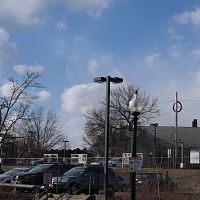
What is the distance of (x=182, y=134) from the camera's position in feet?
359

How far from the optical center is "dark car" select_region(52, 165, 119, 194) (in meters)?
27.6

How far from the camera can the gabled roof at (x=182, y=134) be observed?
106500 mm

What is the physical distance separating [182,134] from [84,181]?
273ft

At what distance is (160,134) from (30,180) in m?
78.5

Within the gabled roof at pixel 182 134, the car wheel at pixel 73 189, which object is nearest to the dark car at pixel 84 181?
the car wheel at pixel 73 189

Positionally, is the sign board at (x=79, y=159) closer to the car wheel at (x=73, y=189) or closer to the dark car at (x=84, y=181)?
the dark car at (x=84, y=181)

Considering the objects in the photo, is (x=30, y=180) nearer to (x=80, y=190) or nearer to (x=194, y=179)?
(x=80, y=190)

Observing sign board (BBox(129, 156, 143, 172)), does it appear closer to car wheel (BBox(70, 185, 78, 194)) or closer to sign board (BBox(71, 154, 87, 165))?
car wheel (BBox(70, 185, 78, 194))

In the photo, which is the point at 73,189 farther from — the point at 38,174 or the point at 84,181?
the point at 38,174

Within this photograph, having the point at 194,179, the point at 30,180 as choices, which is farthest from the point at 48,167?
the point at 194,179

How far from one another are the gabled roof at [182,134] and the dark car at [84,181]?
76.3 m

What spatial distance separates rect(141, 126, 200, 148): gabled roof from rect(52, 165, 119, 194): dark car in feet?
250

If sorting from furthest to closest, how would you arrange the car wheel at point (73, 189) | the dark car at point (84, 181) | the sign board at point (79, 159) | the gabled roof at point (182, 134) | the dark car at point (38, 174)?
1. the gabled roof at point (182, 134)
2. the sign board at point (79, 159)
3. the dark car at point (38, 174)
4. the dark car at point (84, 181)
5. the car wheel at point (73, 189)

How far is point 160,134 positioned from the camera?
356ft
